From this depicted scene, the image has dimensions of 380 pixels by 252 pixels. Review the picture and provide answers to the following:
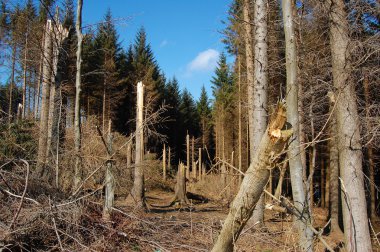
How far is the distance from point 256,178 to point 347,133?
494 cm

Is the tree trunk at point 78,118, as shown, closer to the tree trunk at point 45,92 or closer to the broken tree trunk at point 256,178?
the tree trunk at point 45,92

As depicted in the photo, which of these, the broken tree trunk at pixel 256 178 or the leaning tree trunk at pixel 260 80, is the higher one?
the leaning tree trunk at pixel 260 80

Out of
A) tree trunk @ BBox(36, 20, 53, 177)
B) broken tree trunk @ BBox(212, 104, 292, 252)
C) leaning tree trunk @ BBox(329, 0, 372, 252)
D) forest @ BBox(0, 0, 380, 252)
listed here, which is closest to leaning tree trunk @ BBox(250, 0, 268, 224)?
forest @ BBox(0, 0, 380, 252)

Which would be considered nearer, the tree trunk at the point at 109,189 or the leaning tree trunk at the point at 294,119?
the leaning tree trunk at the point at 294,119

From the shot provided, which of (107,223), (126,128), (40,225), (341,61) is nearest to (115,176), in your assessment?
(107,223)

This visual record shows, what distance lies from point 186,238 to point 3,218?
9.89 ft

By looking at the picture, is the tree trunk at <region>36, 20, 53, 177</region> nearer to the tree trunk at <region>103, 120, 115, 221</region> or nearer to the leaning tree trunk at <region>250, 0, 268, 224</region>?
the tree trunk at <region>103, 120, 115, 221</region>

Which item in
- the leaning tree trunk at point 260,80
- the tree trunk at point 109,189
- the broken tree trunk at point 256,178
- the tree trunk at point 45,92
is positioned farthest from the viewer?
the tree trunk at point 45,92

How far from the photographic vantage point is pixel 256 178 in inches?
113

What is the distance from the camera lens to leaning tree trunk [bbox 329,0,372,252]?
6.84 m

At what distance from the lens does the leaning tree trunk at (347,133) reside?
22.4ft

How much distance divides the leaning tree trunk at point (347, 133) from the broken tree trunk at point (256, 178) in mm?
4519

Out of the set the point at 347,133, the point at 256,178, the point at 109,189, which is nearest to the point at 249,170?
the point at 256,178

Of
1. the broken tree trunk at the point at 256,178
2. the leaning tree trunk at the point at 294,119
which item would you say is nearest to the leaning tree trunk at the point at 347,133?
the leaning tree trunk at the point at 294,119
